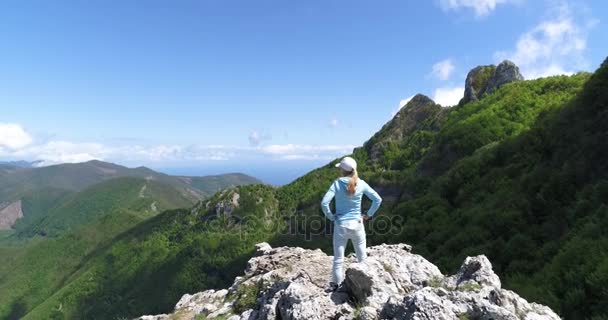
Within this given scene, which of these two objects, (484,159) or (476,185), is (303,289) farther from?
(484,159)

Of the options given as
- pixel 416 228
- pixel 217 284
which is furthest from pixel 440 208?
pixel 217 284

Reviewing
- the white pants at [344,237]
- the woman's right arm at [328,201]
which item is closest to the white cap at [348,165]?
the woman's right arm at [328,201]

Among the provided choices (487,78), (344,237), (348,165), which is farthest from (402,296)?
(487,78)

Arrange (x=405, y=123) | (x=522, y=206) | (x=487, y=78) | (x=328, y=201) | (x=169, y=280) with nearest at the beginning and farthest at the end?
(x=328, y=201)
(x=522, y=206)
(x=487, y=78)
(x=405, y=123)
(x=169, y=280)

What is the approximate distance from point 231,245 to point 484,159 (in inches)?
6442

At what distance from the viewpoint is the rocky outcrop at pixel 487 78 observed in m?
74.9

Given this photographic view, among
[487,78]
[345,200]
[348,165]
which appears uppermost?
[487,78]

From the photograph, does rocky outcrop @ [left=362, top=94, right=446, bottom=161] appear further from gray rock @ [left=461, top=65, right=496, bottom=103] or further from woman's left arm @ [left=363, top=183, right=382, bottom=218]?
woman's left arm @ [left=363, top=183, right=382, bottom=218]

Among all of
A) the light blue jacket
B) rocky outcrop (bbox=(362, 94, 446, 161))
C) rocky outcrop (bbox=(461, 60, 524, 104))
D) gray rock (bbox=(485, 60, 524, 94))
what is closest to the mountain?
the light blue jacket

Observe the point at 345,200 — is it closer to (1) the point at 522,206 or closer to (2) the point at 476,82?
(1) the point at 522,206

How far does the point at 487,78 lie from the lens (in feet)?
288

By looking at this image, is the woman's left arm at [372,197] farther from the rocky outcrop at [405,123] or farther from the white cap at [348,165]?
the rocky outcrop at [405,123]

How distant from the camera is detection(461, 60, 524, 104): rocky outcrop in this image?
7494 centimetres

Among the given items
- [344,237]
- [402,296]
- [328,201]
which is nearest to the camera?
[402,296]
